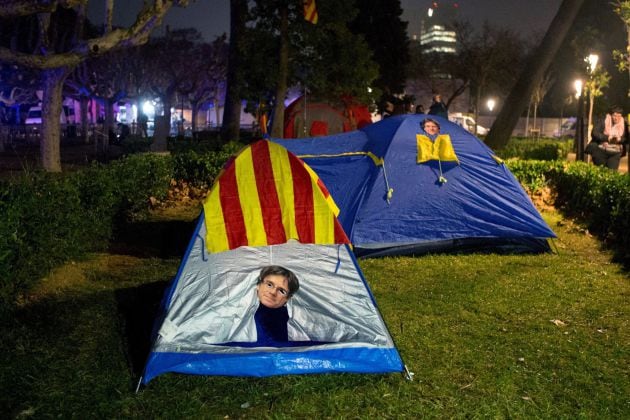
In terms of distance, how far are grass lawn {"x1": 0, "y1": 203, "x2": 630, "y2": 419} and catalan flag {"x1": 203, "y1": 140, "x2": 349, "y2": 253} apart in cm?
101

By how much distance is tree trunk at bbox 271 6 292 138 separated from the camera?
53.2 ft

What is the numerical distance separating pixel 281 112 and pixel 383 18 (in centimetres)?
1696

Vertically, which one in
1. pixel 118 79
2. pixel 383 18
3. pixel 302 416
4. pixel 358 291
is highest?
pixel 383 18

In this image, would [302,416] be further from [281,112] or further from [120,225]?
[281,112]

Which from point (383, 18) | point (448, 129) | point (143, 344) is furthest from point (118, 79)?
point (143, 344)

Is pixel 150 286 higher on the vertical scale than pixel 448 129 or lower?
lower

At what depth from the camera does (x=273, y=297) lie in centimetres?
504

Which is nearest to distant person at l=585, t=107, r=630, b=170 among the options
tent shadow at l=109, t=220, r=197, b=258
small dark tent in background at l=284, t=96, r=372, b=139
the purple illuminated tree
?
tent shadow at l=109, t=220, r=197, b=258

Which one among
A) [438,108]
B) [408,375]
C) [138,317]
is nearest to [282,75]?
[438,108]

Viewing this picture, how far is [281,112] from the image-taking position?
54.2 feet

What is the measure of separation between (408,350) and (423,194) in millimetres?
3252

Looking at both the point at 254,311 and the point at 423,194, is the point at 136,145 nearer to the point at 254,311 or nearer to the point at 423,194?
the point at 423,194

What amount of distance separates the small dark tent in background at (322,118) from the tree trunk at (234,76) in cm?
156

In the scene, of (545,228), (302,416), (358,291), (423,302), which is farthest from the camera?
(545,228)
